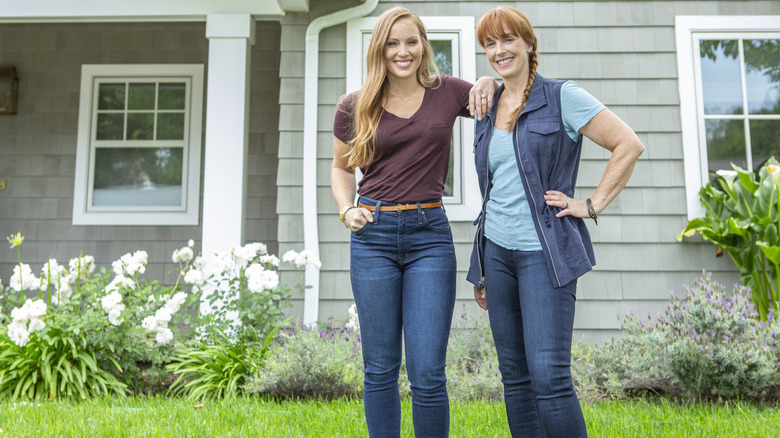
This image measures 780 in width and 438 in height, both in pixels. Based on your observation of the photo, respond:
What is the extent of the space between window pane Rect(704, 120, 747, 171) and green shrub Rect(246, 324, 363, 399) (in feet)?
8.78

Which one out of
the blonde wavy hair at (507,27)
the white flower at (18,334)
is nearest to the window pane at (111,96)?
the white flower at (18,334)

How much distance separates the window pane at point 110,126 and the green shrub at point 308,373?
3.11m

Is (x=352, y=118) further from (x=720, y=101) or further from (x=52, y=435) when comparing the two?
(x=720, y=101)

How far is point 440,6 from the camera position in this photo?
152 inches

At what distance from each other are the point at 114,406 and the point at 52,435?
1.62ft

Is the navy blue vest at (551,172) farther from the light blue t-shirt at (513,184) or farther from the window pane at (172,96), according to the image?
the window pane at (172,96)

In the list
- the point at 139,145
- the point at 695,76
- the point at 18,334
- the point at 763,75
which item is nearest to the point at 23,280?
the point at 18,334

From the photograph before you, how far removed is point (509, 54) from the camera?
1.57m

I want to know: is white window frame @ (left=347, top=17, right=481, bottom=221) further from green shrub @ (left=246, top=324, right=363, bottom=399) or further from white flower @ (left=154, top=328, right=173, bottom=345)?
white flower @ (left=154, top=328, right=173, bottom=345)


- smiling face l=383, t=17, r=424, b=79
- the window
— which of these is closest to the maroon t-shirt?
smiling face l=383, t=17, r=424, b=79

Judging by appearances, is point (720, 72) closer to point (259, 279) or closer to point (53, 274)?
point (259, 279)

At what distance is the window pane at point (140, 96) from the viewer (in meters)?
5.13

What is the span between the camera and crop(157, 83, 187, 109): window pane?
5.14 m

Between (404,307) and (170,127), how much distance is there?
163 inches
